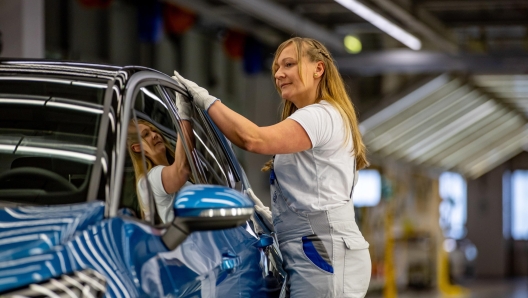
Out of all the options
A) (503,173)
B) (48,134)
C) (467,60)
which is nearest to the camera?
(48,134)

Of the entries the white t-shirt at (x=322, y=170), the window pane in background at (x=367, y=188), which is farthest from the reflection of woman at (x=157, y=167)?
the window pane in background at (x=367, y=188)

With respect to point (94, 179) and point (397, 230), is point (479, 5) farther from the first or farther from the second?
point (94, 179)

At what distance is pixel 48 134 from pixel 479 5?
8.53 m

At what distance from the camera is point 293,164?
120 inches

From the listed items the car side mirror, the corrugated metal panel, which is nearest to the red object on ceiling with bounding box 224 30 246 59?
the corrugated metal panel

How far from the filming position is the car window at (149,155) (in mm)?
2346

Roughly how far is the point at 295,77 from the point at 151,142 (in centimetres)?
70

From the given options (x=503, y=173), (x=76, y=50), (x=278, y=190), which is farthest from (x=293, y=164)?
(x=503, y=173)

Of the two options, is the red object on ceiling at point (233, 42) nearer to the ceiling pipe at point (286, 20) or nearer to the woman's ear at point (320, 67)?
the ceiling pipe at point (286, 20)

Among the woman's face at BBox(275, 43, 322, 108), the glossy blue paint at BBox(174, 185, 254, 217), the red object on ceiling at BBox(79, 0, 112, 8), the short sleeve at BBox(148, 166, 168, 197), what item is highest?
the red object on ceiling at BBox(79, 0, 112, 8)

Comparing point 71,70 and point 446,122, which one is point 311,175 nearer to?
point 71,70

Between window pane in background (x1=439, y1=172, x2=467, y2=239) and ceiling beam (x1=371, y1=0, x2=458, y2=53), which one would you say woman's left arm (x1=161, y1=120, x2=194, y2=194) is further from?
window pane in background (x1=439, y1=172, x2=467, y2=239)

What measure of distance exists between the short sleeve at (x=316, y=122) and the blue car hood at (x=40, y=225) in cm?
95

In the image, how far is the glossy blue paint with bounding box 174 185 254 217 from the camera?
7.22 ft
